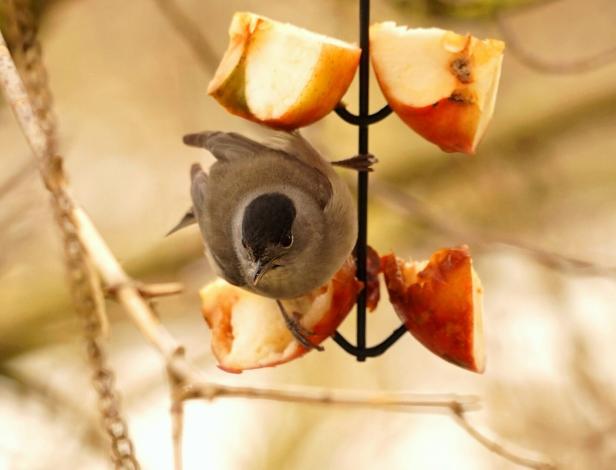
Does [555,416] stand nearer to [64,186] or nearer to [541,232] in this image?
[541,232]

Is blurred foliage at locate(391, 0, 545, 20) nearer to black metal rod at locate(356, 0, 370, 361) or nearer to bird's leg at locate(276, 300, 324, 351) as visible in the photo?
black metal rod at locate(356, 0, 370, 361)

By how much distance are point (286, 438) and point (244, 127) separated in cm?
112

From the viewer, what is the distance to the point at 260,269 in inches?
A: 62.5

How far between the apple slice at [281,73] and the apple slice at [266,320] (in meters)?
0.33

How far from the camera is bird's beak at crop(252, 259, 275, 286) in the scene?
Answer: 1572 mm

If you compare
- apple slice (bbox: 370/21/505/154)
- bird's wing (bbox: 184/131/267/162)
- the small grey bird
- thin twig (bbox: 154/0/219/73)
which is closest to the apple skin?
apple slice (bbox: 370/21/505/154)

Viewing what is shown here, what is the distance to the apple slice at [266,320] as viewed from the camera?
1.54 metres

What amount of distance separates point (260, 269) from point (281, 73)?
0.37 meters

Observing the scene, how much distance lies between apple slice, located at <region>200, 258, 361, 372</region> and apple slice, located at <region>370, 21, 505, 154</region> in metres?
0.34

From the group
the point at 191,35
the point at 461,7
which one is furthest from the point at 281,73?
the point at 461,7

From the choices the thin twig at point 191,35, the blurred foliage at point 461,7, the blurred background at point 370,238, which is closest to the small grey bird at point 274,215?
the thin twig at point 191,35

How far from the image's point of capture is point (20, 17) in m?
1.58

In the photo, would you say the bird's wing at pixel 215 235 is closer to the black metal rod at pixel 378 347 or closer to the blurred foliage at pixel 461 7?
the black metal rod at pixel 378 347

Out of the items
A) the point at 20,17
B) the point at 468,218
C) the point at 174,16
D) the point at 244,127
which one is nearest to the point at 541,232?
the point at 468,218
